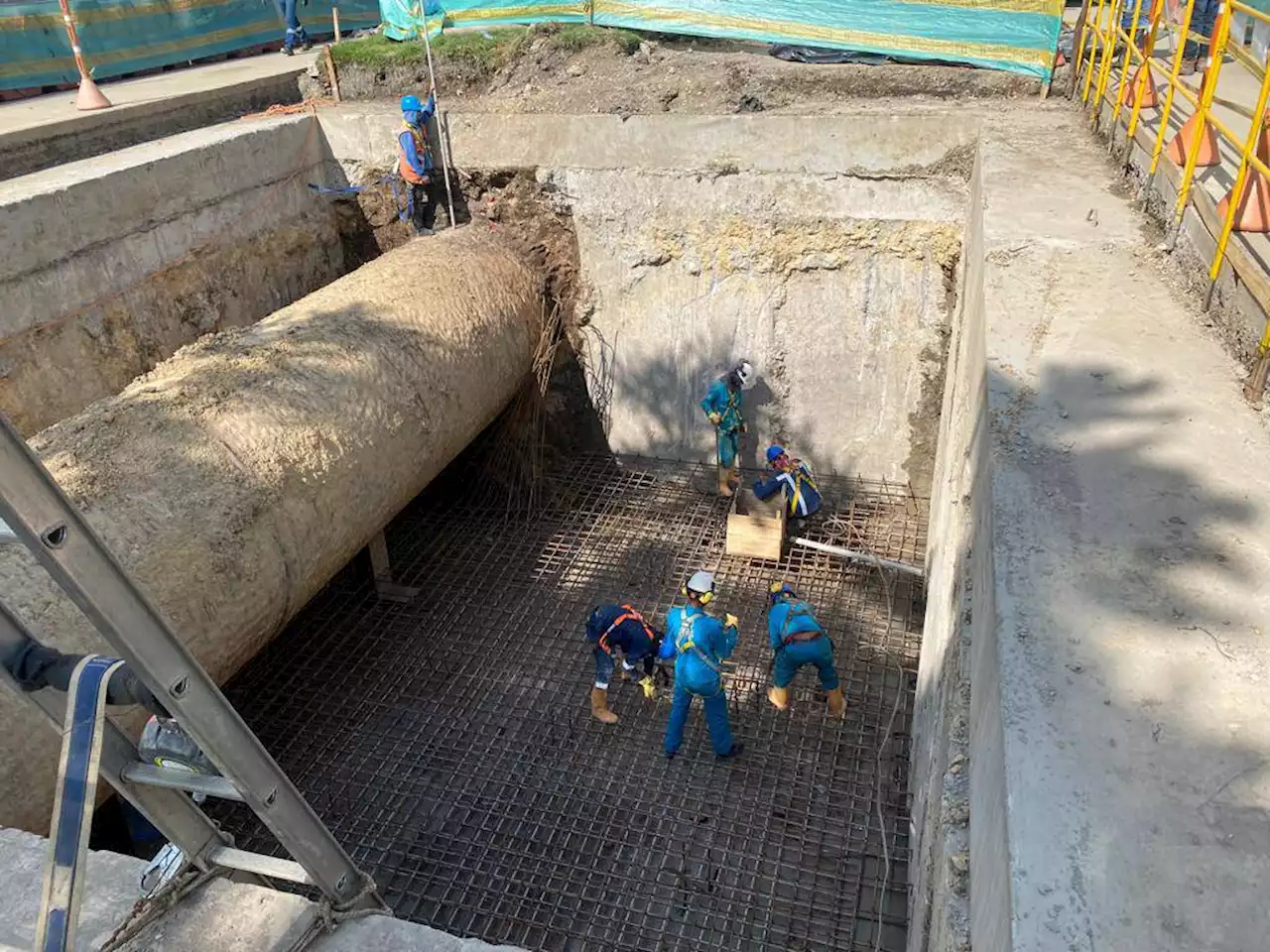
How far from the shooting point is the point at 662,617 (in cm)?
527

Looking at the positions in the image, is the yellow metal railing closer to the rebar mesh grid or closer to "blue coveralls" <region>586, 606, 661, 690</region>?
the rebar mesh grid

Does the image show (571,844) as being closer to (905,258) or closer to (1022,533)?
(1022,533)

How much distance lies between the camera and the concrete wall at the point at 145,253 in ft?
15.8

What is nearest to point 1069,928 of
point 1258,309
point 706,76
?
point 1258,309

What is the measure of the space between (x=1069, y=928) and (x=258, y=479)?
3361 mm

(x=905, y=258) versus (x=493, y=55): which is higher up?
(x=493, y=55)

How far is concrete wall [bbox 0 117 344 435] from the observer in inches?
190

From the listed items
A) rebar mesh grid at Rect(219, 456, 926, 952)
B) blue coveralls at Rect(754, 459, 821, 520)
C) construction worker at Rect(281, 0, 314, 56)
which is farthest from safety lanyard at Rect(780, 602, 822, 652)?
construction worker at Rect(281, 0, 314, 56)

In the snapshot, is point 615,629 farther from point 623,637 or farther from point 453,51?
point 453,51

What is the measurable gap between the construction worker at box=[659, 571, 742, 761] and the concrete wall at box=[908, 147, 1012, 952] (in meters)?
0.88

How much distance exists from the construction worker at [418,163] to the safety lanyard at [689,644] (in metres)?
3.80

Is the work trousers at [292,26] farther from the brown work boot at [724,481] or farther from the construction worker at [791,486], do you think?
the construction worker at [791,486]

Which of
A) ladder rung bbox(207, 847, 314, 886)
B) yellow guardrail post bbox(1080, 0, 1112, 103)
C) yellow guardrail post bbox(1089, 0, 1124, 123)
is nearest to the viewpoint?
ladder rung bbox(207, 847, 314, 886)

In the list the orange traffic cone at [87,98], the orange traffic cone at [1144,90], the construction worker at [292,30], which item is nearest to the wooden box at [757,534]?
the orange traffic cone at [1144,90]
